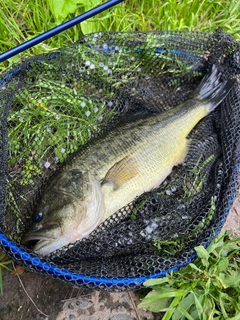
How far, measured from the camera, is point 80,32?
11.5 feet

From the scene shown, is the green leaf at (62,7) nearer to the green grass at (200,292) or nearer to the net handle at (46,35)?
the net handle at (46,35)

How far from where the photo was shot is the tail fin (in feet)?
9.97

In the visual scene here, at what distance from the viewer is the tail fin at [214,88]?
304 cm

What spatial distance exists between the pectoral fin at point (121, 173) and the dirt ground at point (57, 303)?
32.2 inches

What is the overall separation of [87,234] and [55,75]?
1.35m

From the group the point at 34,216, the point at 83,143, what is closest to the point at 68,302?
the point at 34,216

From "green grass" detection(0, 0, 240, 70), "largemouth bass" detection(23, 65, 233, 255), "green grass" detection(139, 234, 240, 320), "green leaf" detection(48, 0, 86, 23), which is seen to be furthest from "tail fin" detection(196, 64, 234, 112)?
"green leaf" detection(48, 0, 86, 23)

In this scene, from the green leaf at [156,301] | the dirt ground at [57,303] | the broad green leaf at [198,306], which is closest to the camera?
the broad green leaf at [198,306]

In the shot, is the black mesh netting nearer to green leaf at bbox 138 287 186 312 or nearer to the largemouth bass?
the largemouth bass

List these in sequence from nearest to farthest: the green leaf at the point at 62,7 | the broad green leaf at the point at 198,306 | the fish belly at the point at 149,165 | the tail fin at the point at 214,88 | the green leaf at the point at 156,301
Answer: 1. the broad green leaf at the point at 198,306
2. the green leaf at the point at 156,301
3. the fish belly at the point at 149,165
4. the tail fin at the point at 214,88
5. the green leaf at the point at 62,7

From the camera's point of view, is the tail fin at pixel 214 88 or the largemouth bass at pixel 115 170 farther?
the tail fin at pixel 214 88

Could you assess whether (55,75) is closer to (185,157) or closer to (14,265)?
(185,157)

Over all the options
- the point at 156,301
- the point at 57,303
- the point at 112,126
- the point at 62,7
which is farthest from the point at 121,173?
the point at 62,7

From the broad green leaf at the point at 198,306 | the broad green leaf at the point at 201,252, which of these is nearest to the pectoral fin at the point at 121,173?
the broad green leaf at the point at 201,252
